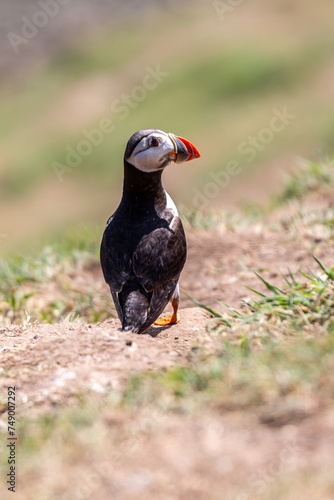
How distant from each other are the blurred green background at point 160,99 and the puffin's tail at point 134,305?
6434mm

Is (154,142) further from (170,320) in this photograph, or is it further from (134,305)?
(170,320)

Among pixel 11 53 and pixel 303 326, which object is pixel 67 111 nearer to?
pixel 11 53

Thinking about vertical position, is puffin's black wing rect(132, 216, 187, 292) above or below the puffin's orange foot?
above

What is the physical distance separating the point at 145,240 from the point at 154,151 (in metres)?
0.60

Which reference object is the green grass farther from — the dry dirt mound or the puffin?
the dry dirt mound

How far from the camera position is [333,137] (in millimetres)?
13258

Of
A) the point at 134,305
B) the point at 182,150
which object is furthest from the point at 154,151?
the point at 134,305

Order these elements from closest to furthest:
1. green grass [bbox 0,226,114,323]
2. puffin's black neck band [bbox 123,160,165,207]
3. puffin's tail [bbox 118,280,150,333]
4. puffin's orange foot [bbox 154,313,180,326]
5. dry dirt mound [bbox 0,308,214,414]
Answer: dry dirt mound [bbox 0,308,214,414] → puffin's tail [bbox 118,280,150,333] → puffin's black neck band [bbox 123,160,165,207] → puffin's orange foot [bbox 154,313,180,326] → green grass [bbox 0,226,114,323]

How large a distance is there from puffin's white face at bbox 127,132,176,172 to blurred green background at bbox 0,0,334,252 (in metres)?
6.37

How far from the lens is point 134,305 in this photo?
4340mm

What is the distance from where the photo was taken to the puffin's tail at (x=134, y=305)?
4.26 meters

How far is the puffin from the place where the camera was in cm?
442

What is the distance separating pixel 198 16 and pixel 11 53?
22.7 feet

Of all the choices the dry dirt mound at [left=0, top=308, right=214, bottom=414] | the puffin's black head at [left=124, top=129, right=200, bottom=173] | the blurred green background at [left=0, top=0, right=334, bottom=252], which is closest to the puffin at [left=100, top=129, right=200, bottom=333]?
the puffin's black head at [left=124, top=129, right=200, bottom=173]
